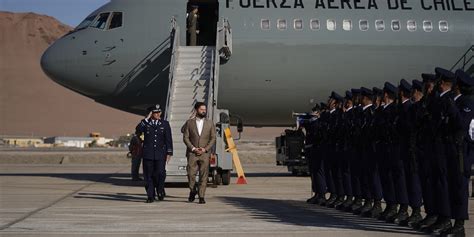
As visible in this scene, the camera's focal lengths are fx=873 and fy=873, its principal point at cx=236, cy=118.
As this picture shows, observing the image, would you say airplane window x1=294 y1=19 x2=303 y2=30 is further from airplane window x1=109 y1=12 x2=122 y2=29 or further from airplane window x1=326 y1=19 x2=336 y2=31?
airplane window x1=109 y1=12 x2=122 y2=29

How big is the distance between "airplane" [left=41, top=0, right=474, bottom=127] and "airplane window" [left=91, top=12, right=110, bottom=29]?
0.11ft

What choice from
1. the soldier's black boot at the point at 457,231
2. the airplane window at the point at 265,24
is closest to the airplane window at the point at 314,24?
the airplane window at the point at 265,24

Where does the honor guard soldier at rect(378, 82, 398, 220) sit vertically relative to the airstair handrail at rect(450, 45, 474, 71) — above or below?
below

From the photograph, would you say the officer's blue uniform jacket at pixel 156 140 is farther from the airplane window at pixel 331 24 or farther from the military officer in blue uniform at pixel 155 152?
the airplane window at pixel 331 24

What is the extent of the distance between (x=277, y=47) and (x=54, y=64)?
595cm

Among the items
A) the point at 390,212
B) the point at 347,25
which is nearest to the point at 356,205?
the point at 390,212

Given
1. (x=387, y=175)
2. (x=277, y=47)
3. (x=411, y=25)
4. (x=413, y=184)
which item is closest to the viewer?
(x=413, y=184)

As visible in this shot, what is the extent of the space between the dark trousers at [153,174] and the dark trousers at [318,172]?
9.10ft

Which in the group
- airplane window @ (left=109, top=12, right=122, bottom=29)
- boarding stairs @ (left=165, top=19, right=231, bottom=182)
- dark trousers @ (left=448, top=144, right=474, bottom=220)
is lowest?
dark trousers @ (left=448, top=144, right=474, bottom=220)

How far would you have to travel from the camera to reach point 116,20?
23.4m

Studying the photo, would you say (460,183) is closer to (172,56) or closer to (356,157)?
(356,157)

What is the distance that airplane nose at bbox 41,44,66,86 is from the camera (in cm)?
2314

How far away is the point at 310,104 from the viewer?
950 inches

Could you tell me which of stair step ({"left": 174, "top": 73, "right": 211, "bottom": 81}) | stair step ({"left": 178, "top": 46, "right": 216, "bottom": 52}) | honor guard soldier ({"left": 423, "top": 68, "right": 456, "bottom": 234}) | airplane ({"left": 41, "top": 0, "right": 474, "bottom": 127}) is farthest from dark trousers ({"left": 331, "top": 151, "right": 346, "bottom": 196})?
airplane ({"left": 41, "top": 0, "right": 474, "bottom": 127})
